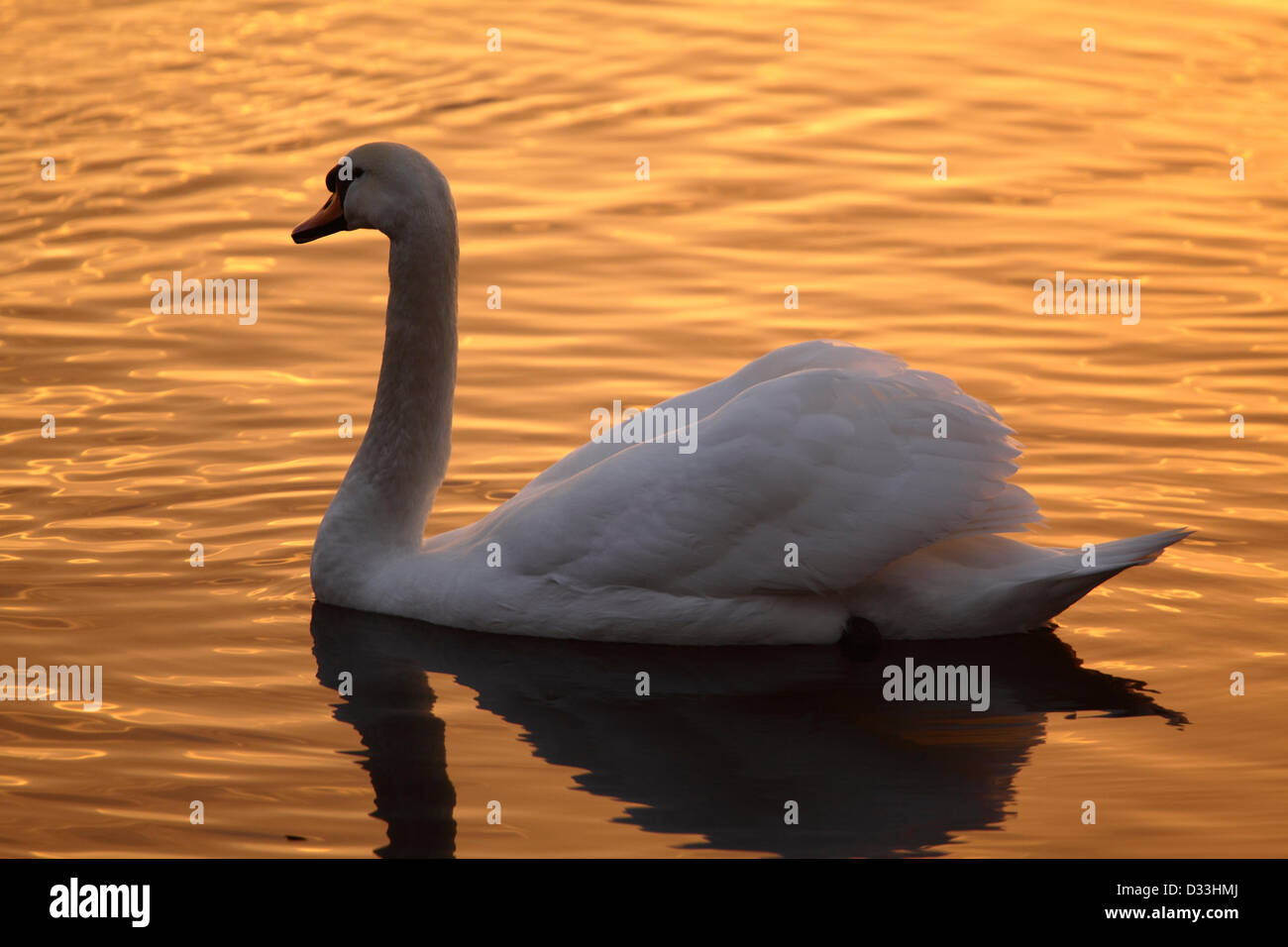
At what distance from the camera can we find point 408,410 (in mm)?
9297

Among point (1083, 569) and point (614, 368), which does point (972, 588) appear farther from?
point (614, 368)

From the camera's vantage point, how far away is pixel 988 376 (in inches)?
469

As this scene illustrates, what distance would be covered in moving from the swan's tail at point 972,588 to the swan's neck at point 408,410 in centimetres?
212

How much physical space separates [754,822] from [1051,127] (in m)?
11.3

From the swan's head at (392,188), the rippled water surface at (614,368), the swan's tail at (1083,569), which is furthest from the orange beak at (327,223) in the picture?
the swan's tail at (1083,569)

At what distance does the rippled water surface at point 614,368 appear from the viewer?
7.45m

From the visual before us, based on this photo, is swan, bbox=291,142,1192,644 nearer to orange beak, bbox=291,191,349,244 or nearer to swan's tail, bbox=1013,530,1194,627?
swan's tail, bbox=1013,530,1194,627

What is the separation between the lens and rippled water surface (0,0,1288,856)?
24.5 feet

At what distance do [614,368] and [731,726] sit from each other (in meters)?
4.39

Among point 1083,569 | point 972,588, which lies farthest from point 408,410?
point 1083,569

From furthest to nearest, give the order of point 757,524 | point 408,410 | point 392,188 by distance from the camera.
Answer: point 408,410 < point 392,188 < point 757,524

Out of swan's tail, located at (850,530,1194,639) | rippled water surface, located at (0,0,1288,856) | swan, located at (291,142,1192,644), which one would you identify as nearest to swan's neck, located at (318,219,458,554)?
swan, located at (291,142,1192,644)

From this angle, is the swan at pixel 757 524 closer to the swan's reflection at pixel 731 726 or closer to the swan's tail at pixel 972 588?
the swan's tail at pixel 972 588
